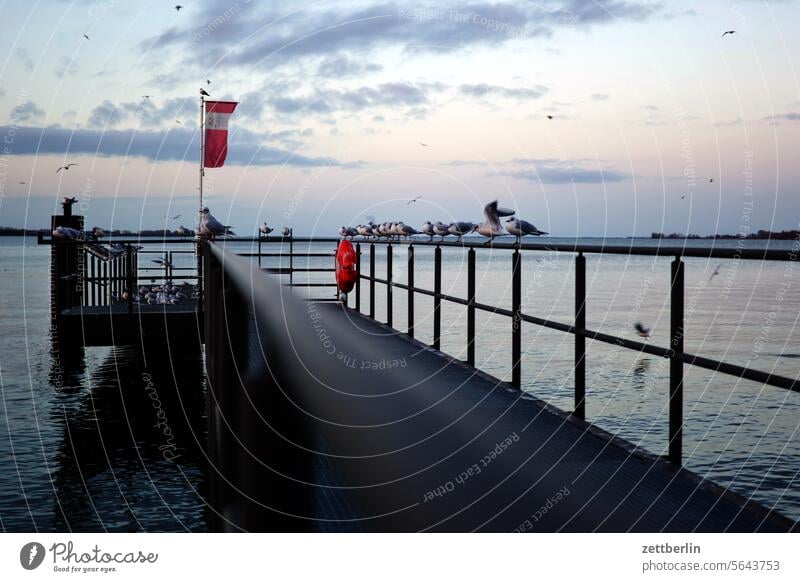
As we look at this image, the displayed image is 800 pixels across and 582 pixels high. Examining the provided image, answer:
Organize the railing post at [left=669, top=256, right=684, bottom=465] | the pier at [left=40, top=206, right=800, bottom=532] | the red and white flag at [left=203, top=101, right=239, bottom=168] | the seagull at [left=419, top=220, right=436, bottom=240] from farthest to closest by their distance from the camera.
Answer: the seagull at [left=419, top=220, right=436, bottom=240] → the red and white flag at [left=203, top=101, right=239, bottom=168] → the railing post at [left=669, top=256, right=684, bottom=465] → the pier at [left=40, top=206, right=800, bottom=532]

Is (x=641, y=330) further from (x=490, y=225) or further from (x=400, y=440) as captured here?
(x=400, y=440)

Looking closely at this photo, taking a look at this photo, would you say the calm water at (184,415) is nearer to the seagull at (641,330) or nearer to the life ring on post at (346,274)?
the seagull at (641,330)

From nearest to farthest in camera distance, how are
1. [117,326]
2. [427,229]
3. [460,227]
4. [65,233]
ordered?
[117,326]
[65,233]
[460,227]
[427,229]

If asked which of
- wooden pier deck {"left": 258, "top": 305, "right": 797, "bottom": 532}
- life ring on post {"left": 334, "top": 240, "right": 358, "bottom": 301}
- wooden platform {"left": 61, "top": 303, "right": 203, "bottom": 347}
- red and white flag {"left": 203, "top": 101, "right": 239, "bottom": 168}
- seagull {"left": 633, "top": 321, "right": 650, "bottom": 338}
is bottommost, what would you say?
seagull {"left": 633, "top": 321, "right": 650, "bottom": 338}

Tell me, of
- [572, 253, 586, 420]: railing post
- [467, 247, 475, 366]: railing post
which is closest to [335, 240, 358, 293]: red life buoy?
[467, 247, 475, 366]: railing post

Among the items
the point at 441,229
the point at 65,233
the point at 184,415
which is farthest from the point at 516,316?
the point at 441,229

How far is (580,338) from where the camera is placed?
207 inches

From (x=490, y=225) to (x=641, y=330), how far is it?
6.33 m

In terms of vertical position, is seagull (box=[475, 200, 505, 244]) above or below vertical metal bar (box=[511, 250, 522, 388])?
above

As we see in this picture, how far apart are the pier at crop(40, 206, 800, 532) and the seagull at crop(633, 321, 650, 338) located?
37.8 ft

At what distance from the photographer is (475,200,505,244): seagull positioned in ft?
46.6

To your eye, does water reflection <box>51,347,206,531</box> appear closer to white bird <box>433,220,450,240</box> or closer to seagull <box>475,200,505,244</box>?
seagull <box>475,200,505,244</box>

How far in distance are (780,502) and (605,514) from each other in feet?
14.0

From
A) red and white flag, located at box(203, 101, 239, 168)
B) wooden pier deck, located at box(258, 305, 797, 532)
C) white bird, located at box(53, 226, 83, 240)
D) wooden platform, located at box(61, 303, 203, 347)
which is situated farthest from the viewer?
red and white flag, located at box(203, 101, 239, 168)
